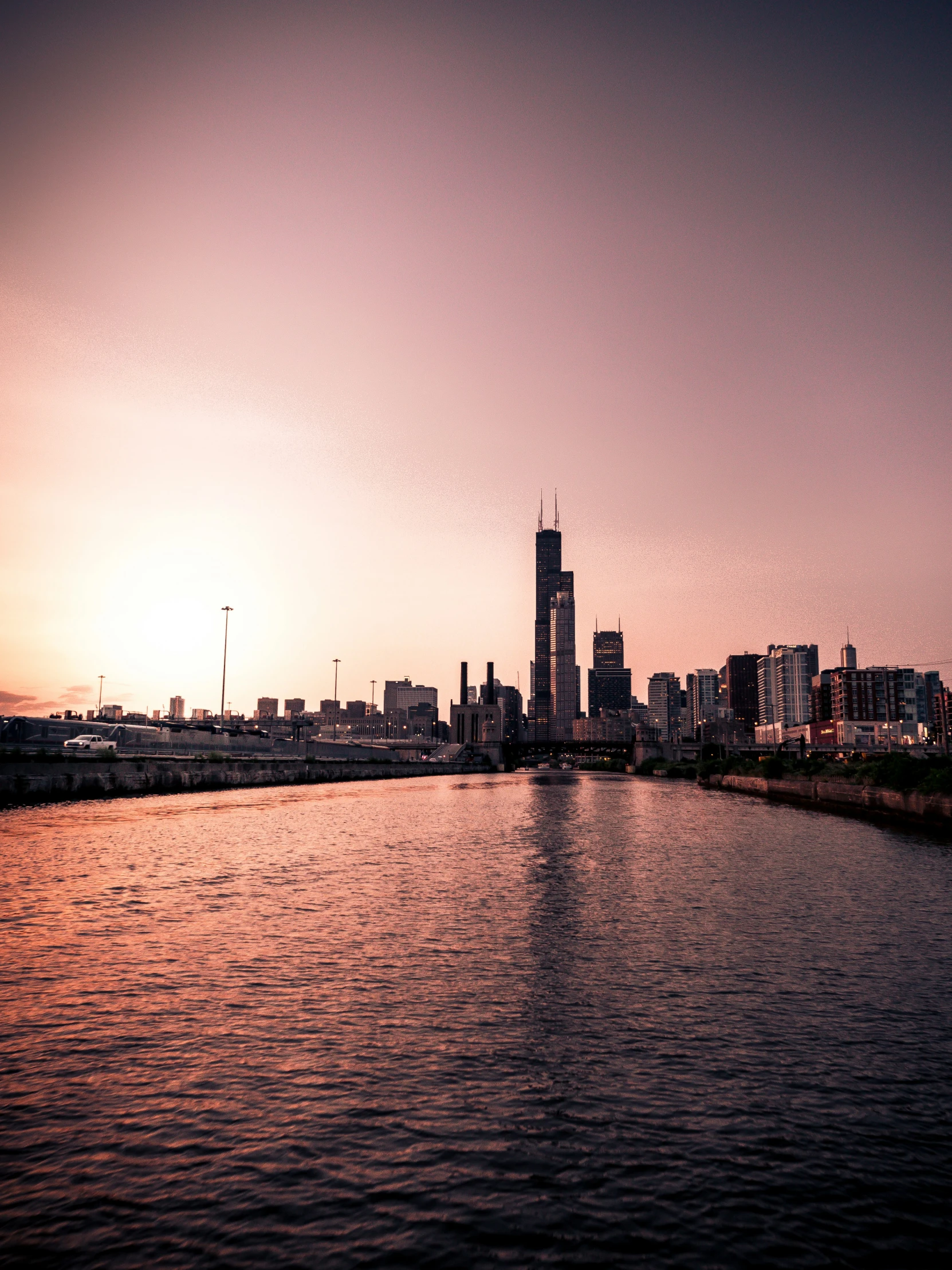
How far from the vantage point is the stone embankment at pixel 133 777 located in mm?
50125

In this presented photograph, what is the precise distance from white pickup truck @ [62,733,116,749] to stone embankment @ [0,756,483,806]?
27.0 feet

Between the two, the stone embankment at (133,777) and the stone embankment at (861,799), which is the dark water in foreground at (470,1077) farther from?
the stone embankment at (133,777)

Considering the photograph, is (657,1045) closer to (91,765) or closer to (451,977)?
(451,977)

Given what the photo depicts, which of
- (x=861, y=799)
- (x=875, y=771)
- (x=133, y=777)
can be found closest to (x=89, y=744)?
(x=133, y=777)

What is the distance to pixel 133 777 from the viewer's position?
62.4 metres

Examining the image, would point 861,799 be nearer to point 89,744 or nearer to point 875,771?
point 875,771

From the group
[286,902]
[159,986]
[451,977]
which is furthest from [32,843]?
[451,977]

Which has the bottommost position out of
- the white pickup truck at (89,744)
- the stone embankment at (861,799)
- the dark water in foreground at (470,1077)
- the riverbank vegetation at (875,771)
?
the stone embankment at (861,799)

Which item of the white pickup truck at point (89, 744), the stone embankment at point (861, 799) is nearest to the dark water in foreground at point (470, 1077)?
the stone embankment at point (861, 799)

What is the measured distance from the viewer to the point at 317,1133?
7.80m

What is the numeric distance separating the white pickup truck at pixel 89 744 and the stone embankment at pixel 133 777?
8240 mm

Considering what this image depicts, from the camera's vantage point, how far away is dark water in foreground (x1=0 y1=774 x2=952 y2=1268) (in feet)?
20.8

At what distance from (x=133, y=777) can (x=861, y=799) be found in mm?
53329

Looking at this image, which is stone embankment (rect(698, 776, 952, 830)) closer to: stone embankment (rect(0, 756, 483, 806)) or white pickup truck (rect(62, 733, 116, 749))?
stone embankment (rect(0, 756, 483, 806))
